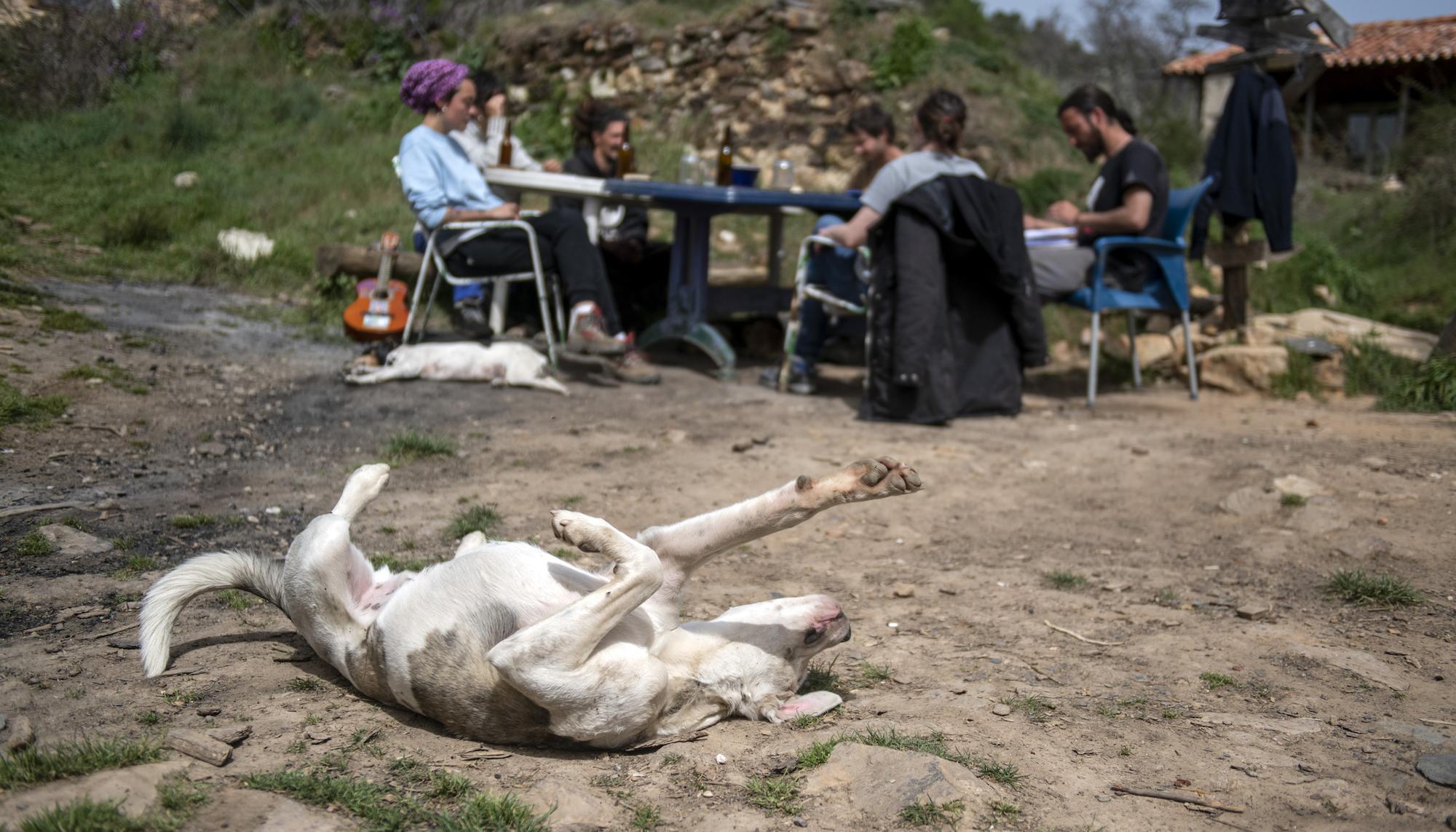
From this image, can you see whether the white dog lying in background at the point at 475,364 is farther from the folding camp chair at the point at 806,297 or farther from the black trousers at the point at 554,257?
the folding camp chair at the point at 806,297

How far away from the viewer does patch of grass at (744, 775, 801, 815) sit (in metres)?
2.15

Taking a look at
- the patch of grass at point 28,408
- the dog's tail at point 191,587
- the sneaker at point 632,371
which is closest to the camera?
the dog's tail at point 191,587

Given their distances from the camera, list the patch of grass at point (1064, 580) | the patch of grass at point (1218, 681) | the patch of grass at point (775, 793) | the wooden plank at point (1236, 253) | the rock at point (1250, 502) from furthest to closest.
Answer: the wooden plank at point (1236, 253)
the rock at point (1250, 502)
the patch of grass at point (1064, 580)
the patch of grass at point (1218, 681)
the patch of grass at point (775, 793)

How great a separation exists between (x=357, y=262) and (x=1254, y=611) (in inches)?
235

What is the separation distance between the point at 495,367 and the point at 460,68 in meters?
1.77

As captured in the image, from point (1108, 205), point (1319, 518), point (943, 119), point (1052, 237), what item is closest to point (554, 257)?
point (943, 119)

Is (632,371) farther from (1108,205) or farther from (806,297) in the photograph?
(1108,205)

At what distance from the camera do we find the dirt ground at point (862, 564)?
2.26 meters

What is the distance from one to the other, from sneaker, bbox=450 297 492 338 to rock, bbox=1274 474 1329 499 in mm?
4512

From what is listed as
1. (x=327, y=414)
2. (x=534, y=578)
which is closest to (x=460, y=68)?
(x=327, y=414)

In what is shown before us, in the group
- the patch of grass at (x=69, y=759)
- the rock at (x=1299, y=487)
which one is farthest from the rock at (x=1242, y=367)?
the patch of grass at (x=69, y=759)

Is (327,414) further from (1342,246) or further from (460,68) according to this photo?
(1342,246)

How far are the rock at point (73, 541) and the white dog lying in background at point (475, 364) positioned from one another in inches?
101

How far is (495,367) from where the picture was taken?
5.88 m
